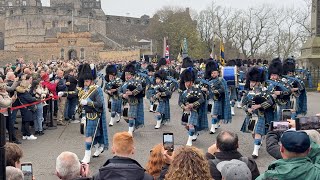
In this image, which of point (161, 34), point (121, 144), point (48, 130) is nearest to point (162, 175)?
point (121, 144)

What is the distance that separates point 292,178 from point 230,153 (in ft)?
3.88

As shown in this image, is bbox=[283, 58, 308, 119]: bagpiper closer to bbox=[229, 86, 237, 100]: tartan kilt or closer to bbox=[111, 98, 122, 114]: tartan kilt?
bbox=[229, 86, 237, 100]: tartan kilt

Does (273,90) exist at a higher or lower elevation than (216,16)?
lower

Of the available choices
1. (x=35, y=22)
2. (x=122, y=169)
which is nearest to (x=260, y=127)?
(x=122, y=169)

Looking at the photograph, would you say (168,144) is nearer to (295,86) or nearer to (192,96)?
(192,96)

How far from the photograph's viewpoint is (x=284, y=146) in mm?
4047

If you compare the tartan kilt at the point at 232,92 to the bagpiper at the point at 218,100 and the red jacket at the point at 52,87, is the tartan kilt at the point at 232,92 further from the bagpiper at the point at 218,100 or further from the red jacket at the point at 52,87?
the red jacket at the point at 52,87

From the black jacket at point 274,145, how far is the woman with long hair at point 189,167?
2.99 feet

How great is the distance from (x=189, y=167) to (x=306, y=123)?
1137mm

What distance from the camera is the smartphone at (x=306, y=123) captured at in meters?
4.63

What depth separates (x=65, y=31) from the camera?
94625 mm

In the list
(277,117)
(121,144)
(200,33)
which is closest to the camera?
(121,144)

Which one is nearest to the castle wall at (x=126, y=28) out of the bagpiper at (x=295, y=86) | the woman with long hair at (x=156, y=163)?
the bagpiper at (x=295, y=86)

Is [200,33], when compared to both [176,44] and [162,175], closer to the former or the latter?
[176,44]
